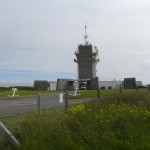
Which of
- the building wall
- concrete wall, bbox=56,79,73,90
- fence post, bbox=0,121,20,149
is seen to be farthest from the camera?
the building wall

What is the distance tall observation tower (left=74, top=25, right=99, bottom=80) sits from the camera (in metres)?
70.3

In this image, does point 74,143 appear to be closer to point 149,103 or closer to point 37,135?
point 37,135

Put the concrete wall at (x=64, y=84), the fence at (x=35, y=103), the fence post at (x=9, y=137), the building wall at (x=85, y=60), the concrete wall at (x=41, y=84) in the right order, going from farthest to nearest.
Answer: the building wall at (x=85, y=60), the concrete wall at (x=64, y=84), the concrete wall at (x=41, y=84), the fence at (x=35, y=103), the fence post at (x=9, y=137)

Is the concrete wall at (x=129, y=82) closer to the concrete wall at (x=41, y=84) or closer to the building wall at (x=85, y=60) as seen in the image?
the building wall at (x=85, y=60)

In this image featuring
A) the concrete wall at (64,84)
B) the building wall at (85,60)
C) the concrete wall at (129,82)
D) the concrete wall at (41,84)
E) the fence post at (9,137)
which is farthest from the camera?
the building wall at (85,60)

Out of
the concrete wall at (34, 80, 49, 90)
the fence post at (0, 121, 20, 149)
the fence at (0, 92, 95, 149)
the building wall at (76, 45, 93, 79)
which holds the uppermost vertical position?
the building wall at (76, 45, 93, 79)

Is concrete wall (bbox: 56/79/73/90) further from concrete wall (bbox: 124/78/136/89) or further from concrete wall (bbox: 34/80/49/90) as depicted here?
concrete wall (bbox: 124/78/136/89)

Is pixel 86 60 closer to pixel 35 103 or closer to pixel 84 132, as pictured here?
pixel 35 103

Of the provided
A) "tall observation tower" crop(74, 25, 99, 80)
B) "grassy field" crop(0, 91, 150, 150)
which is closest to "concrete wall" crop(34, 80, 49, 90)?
"tall observation tower" crop(74, 25, 99, 80)

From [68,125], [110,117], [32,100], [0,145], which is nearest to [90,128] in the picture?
[68,125]

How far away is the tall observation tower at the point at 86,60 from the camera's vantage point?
70312 millimetres

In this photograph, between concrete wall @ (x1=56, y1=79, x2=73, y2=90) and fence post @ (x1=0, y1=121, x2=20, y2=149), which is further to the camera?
concrete wall @ (x1=56, y1=79, x2=73, y2=90)

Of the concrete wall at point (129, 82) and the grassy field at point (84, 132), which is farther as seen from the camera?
the concrete wall at point (129, 82)

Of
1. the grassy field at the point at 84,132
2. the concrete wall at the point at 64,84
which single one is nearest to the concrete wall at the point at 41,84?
the concrete wall at the point at 64,84
